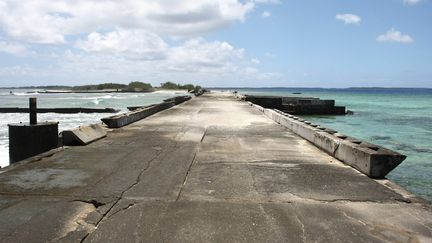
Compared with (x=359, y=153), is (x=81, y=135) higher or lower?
lower

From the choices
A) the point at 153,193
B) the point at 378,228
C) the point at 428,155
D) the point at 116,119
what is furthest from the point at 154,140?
the point at 428,155

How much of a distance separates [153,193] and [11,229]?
184 cm

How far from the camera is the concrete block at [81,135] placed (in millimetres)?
9328

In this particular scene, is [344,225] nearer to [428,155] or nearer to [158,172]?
[158,172]

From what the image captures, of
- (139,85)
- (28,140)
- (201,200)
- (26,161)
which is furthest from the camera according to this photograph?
Result: (139,85)

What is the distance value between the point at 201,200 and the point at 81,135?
5306mm

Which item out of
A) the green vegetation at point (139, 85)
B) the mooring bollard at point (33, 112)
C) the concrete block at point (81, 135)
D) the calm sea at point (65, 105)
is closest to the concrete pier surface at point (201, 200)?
the concrete block at point (81, 135)

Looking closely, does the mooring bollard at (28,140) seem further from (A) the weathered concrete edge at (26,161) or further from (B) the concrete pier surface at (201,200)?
(B) the concrete pier surface at (201,200)

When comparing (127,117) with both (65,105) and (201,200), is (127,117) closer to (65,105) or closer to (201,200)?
(201,200)

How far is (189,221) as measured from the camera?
4.42m

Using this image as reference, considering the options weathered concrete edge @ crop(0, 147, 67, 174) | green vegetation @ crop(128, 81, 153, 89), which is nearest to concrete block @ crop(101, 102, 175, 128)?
weathered concrete edge @ crop(0, 147, 67, 174)

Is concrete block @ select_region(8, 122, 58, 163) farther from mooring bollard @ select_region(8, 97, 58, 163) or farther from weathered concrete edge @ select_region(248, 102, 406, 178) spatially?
weathered concrete edge @ select_region(248, 102, 406, 178)

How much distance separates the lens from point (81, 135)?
9.55 meters

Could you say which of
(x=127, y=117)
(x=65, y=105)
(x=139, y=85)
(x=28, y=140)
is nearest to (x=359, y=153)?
(x=28, y=140)
